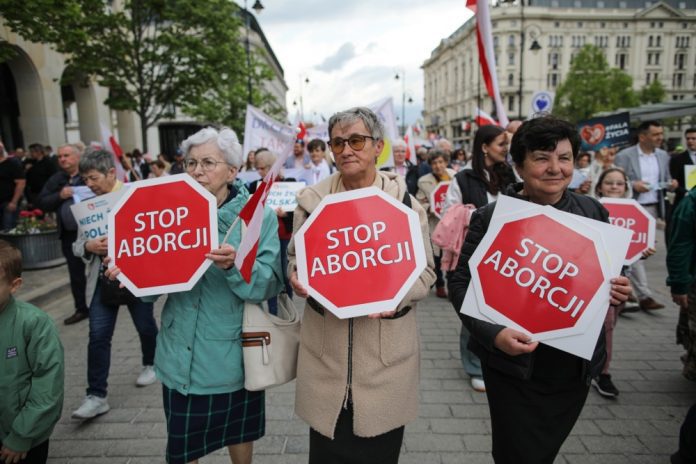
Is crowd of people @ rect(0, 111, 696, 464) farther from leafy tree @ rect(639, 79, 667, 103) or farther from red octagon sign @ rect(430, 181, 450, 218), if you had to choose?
leafy tree @ rect(639, 79, 667, 103)

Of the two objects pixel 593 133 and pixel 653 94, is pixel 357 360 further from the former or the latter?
pixel 653 94

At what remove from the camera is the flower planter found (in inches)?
303

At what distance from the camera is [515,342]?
1.74m

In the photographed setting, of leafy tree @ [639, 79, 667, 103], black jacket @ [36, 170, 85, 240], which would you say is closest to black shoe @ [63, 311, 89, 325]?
black jacket @ [36, 170, 85, 240]

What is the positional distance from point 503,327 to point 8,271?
2.32 m

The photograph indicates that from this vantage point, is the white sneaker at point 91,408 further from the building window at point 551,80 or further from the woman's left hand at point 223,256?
the building window at point 551,80

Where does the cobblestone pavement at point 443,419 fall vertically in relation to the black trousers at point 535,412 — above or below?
below

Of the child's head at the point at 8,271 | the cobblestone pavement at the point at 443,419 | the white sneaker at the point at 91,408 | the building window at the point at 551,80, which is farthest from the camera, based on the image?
the building window at the point at 551,80

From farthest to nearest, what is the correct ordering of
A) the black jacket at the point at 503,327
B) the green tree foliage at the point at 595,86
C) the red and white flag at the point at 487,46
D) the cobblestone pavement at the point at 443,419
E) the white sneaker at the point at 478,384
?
1. the green tree foliage at the point at 595,86
2. the red and white flag at the point at 487,46
3. the white sneaker at the point at 478,384
4. the cobblestone pavement at the point at 443,419
5. the black jacket at the point at 503,327

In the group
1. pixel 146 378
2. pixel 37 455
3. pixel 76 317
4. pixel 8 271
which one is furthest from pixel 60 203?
pixel 37 455

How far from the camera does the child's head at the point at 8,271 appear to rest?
7.03ft

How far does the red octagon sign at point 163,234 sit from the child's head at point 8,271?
0.53 meters

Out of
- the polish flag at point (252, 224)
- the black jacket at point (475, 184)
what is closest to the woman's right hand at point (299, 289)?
the polish flag at point (252, 224)

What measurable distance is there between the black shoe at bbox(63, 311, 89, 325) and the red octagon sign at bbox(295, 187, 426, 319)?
5.05m
